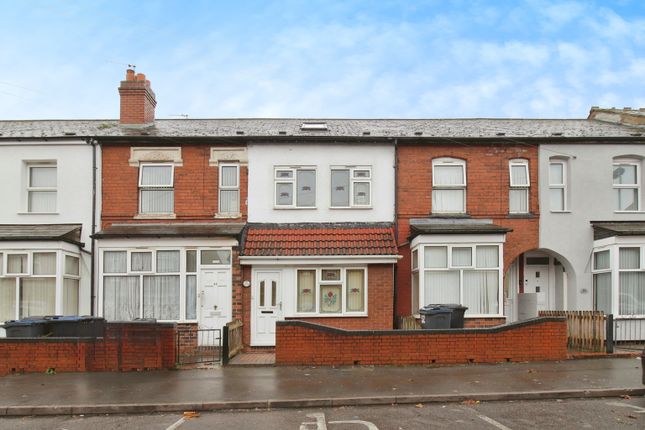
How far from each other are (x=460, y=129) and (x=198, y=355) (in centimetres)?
1031

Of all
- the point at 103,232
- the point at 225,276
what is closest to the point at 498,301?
the point at 225,276

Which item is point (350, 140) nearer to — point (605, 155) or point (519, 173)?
point (519, 173)

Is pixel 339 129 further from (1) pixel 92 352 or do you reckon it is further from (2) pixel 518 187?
(1) pixel 92 352

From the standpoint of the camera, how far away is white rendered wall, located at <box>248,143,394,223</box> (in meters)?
18.6

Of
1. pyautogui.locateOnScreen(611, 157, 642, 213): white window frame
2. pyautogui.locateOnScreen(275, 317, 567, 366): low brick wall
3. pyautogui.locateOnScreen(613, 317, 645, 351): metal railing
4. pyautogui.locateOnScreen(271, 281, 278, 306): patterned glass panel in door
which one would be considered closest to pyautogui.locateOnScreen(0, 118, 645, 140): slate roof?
pyautogui.locateOnScreen(611, 157, 642, 213): white window frame

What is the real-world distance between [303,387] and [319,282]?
6728 millimetres

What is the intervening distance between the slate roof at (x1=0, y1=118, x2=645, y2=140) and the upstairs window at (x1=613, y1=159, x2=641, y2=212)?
0.88 metres

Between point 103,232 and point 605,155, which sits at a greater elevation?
point 605,155

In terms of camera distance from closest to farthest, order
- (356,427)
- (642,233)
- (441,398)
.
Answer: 1. (356,427)
2. (441,398)
3. (642,233)

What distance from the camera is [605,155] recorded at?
61.5 feet

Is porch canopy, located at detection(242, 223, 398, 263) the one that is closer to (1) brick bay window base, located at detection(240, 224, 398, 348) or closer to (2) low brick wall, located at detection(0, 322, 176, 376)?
(1) brick bay window base, located at detection(240, 224, 398, 348)

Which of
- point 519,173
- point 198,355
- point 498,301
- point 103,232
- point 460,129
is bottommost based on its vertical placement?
point 198,355

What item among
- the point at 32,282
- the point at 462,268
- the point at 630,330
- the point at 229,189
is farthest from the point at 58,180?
the point at 630,330

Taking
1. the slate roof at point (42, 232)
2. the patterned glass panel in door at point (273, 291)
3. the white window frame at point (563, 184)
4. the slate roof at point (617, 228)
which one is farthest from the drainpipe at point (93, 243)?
the slate roof at point (617, 228)
